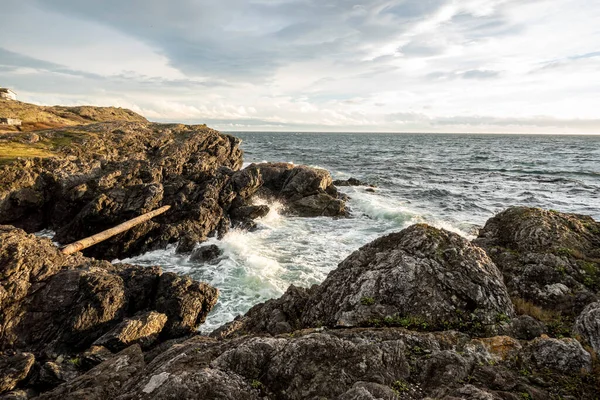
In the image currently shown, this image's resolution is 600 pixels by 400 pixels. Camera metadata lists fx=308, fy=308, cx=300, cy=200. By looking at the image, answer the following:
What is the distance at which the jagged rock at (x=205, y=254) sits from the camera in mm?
25389

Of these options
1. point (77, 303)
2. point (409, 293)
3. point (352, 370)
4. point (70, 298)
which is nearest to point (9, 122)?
point (70, 298)

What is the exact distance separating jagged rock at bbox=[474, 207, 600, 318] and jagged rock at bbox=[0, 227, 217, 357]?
14.9 m

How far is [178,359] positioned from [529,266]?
1276 cm

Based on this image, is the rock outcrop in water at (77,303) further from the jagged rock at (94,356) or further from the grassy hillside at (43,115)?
the grassy hillside at (43,115)

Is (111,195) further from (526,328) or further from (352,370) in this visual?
(526,328)

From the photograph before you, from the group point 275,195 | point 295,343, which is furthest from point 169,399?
point 275,195

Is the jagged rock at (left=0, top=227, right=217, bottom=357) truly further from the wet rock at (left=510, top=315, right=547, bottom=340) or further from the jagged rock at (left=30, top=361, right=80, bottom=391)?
the wet rock at (left=510, top=315, right=547, bottom=340)

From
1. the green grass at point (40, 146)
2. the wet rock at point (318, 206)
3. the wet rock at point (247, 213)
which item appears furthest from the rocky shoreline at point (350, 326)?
the green grass at point (40, 146)

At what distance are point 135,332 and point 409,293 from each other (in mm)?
11887

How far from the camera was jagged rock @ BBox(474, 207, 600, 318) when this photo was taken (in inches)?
422

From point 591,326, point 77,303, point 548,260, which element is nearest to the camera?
point 591,326

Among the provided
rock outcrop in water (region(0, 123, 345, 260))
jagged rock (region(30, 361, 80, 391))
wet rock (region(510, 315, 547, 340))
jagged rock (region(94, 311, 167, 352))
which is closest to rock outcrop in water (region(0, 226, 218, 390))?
jagged rock (region(94, 311, 167, 352))

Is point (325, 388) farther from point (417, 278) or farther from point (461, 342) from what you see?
point (417, 278)

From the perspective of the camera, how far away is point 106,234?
26.2m
